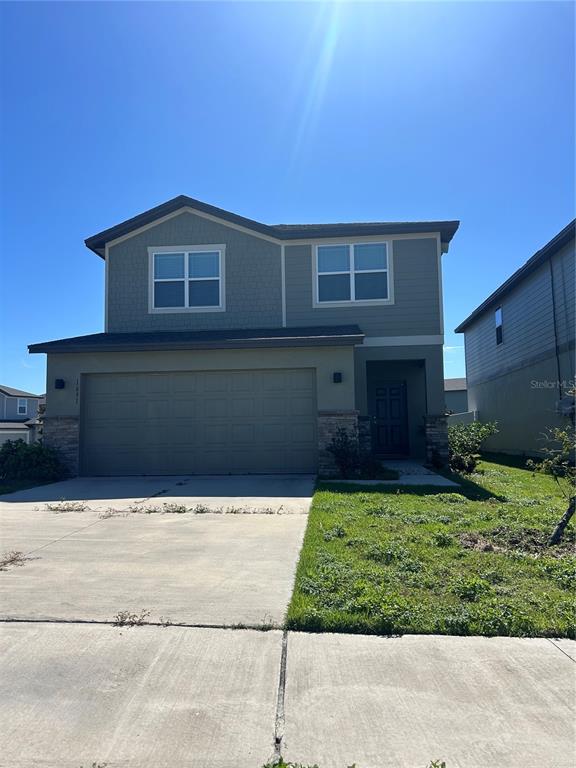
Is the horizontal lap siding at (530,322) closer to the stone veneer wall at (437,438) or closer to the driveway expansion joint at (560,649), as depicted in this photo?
the stone veneer wall at (437,438)

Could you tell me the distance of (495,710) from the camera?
2803mm

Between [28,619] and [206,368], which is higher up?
[206,368]

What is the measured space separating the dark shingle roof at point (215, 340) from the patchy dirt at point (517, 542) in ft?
19.5

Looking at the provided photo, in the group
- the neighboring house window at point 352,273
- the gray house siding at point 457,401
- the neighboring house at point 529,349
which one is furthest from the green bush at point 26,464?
the gray house siding at point 457,401

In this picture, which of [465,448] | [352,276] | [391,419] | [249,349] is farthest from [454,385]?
[249,349]

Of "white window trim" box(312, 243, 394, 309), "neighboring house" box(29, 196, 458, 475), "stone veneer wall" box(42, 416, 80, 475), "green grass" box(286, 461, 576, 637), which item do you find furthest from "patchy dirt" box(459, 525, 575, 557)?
"stone veneer wall" box(42, 416, 80, 475)

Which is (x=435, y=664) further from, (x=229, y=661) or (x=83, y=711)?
(x=83, y=711)

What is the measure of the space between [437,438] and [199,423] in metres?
5.75

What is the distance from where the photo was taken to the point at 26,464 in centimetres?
1144

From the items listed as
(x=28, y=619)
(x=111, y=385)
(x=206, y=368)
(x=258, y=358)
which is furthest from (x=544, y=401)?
(x=28, y=619)

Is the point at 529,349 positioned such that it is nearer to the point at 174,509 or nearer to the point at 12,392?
the point at 174,509

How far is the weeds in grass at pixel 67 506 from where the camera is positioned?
26.9 feet

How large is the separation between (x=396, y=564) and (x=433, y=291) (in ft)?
31.4

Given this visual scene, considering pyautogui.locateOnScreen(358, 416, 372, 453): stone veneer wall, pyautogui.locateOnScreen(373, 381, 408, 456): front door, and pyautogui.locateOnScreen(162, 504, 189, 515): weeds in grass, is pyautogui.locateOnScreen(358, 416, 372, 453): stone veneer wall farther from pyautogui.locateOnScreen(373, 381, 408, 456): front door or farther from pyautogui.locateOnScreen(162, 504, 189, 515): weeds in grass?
pyautogui.locateOnScreen(162, 504, 189, 515): weeds in grass
